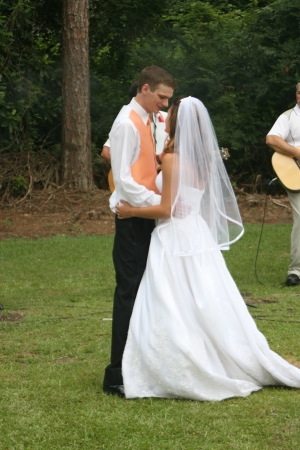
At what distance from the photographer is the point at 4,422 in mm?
4746

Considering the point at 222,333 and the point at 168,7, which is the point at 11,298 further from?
the point at 168,7

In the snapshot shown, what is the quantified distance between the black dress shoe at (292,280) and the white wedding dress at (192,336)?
13.1ft

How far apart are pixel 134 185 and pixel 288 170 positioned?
176 inches

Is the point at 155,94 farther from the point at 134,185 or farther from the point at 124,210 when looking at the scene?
the point at 124,210

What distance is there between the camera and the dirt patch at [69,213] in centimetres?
1357

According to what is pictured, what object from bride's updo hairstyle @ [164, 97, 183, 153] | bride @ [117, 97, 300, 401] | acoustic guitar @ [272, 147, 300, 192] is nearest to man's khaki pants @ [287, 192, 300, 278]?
acoustic guitar @ [272, 147, 300, 192]

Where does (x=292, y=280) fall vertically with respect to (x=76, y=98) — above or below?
below

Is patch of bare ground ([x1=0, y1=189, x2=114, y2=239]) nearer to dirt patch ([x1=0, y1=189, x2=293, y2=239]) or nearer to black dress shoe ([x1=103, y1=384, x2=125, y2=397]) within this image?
dirt patch ([x1=0, y1=189, x2=293, y2=239])

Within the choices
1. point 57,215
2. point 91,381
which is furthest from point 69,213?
point 91,381

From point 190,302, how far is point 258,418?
2.91 ft

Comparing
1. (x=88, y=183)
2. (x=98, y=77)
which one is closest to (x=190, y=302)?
(x=88, y=183)

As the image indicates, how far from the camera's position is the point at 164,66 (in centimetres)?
1727

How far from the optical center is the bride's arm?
521cm

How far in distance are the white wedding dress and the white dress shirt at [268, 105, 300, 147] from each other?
167 inches
